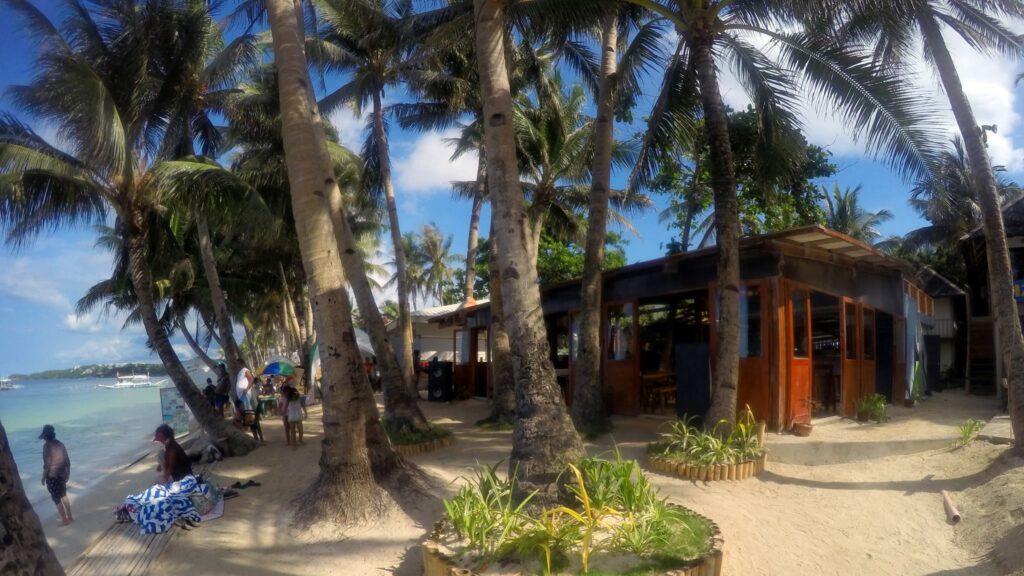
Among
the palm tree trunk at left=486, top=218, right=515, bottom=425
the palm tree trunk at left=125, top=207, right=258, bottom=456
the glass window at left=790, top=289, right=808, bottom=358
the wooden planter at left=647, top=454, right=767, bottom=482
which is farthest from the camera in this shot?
the palm tree trunk at left=486, top=218, right=515, bottom=425

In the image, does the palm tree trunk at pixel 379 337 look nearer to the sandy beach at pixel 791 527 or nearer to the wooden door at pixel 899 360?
the sandy beach at pixel 791 527

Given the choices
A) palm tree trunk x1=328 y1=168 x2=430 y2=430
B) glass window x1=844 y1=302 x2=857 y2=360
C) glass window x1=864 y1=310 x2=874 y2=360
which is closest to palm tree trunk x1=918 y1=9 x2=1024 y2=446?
glass window x1=844 y1=302 x2=857 y2=360

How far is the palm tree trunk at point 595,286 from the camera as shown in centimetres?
1041

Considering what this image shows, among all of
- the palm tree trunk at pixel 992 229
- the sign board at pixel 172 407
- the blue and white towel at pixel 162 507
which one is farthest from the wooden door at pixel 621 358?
the sign board at pixel 172 407

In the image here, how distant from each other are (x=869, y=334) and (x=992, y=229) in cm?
581

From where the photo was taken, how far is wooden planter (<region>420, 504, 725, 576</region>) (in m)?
4.52

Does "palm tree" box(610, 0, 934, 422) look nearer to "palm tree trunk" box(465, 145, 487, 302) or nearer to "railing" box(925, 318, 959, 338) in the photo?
"palm tree trunk" box(465, 145, 487, 302)

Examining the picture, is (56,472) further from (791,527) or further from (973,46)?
(973,46)

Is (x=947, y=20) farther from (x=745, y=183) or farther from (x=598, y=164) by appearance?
(x=745, y=183)

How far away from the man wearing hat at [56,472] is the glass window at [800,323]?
10.5 metres

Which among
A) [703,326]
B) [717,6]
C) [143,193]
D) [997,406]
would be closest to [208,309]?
[143,193]

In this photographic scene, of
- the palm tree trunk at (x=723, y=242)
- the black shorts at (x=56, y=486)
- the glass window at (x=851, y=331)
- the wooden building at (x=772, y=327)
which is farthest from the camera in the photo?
the glass window at (x=851, y=331)

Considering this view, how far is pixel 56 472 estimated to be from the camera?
8719 millimetres

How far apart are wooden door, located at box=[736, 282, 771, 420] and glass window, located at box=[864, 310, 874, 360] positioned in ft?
13.3
